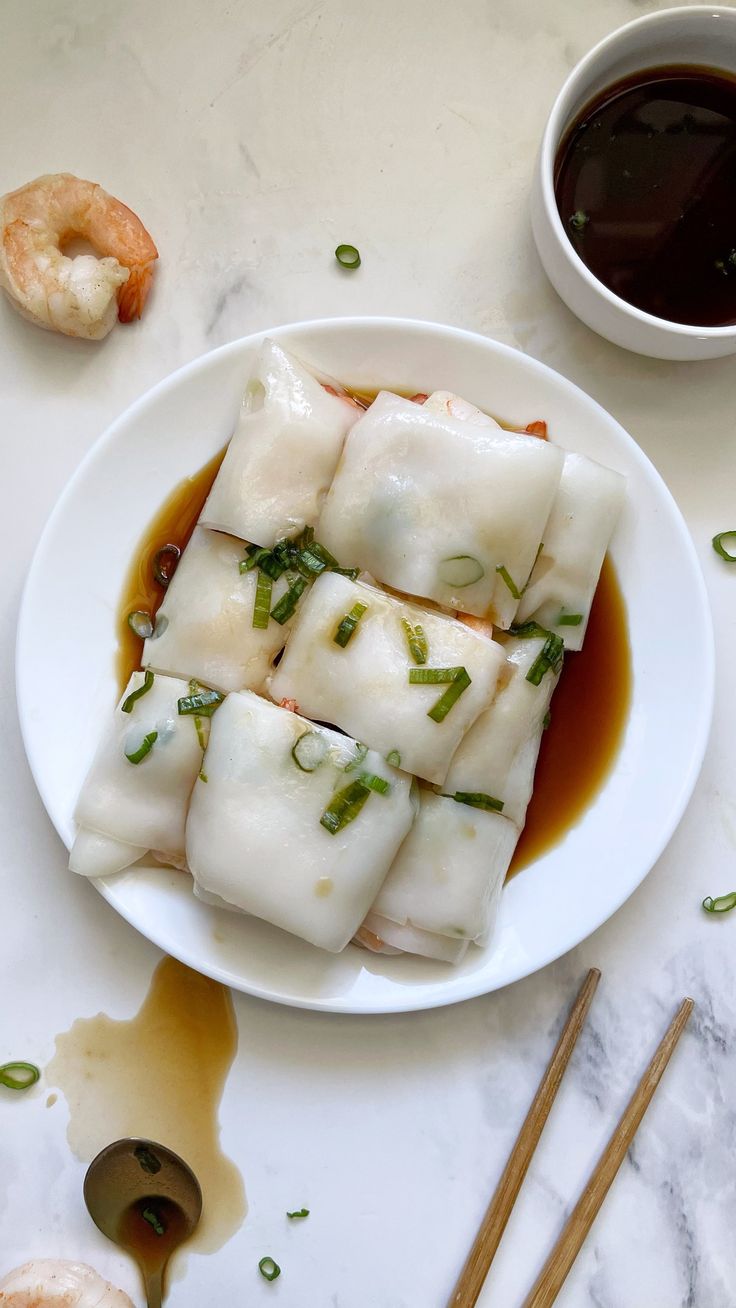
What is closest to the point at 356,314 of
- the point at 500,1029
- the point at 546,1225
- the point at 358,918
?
the point at 358,918

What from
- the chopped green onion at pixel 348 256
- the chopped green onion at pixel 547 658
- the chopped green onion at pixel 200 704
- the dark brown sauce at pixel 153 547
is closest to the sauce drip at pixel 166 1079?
the chopped green onion at pixel 200 704

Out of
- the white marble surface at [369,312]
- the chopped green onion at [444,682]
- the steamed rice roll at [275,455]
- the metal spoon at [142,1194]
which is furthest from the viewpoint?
the white marble surface at [369,312]

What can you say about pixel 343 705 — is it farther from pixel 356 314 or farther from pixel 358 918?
pixel 356 314

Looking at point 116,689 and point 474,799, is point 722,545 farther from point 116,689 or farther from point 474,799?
point 116,689

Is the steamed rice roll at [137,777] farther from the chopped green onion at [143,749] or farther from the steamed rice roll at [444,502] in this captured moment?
the steamed rice roll at [444,502]

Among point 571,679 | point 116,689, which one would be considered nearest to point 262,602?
point 116,689

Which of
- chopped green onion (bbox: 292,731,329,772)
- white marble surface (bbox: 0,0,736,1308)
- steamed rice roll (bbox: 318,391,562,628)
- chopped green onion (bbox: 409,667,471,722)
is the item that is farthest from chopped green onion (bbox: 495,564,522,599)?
white marble surface (bbox: 0,0,736,1308)

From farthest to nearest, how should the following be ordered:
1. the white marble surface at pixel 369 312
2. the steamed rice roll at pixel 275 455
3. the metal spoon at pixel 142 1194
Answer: the white marble surface at pixel 369 312
the metal spoon at pixel 142 1194
the steamed rice roll at pixel 275 455
